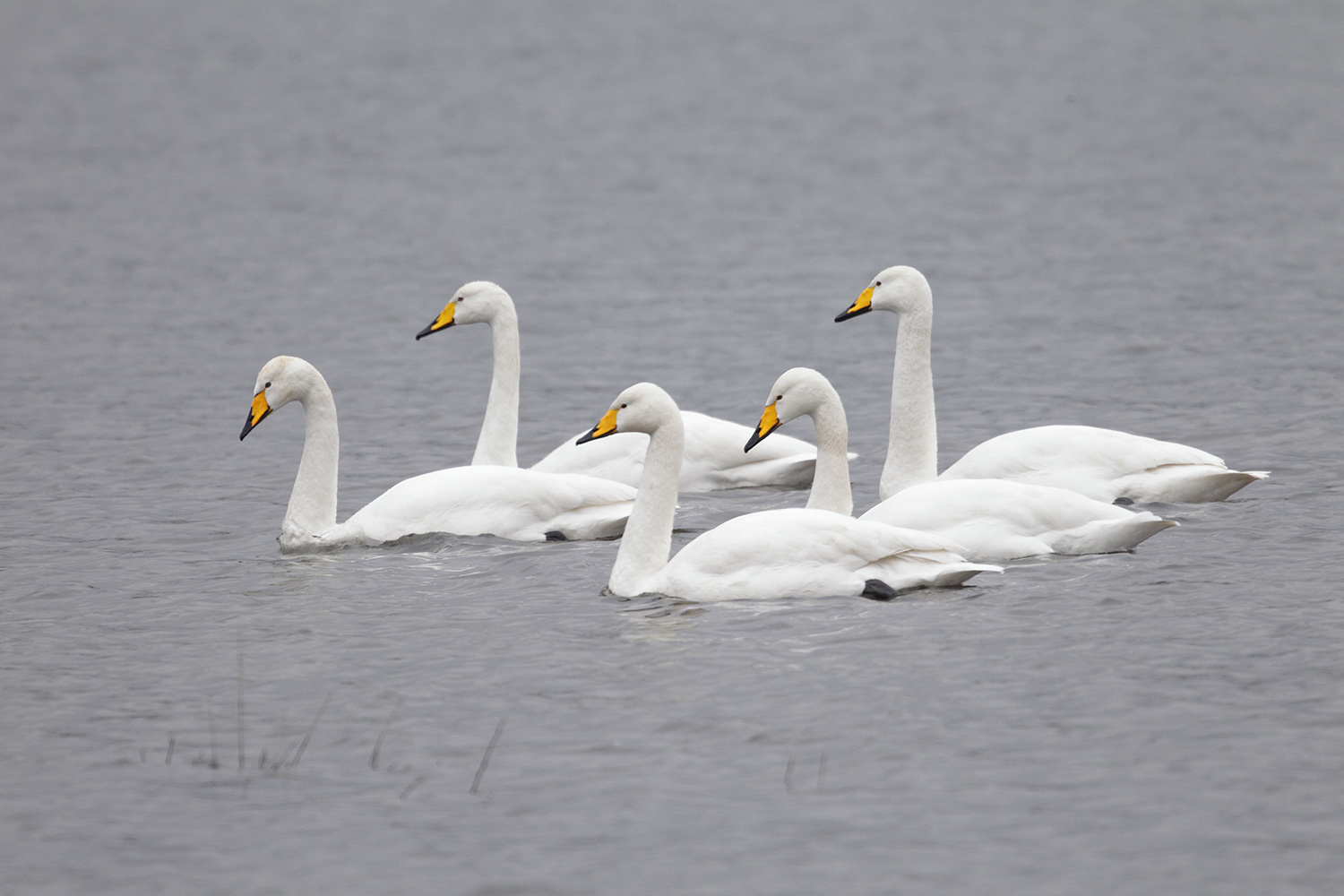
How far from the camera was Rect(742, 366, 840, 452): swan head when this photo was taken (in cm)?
1325

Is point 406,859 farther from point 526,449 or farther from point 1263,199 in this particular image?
point 1263,199

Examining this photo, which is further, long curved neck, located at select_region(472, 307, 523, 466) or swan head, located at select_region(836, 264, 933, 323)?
long curved neck, located at select_region(472, 307, 523, 466)

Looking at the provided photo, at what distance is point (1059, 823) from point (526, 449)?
10.2 metres

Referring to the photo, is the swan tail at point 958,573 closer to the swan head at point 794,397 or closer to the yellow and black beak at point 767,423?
the swan head at point 794,397

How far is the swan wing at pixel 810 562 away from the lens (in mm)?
11984

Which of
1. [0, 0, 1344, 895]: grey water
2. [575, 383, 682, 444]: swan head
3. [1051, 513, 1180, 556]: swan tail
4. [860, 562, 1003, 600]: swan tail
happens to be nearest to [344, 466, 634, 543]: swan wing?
[0, 0, 1344, 895]: grey water

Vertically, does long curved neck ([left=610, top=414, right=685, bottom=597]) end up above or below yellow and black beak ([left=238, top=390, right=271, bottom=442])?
below

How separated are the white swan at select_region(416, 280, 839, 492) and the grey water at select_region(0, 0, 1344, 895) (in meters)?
0.42

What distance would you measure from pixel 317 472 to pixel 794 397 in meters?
3.69

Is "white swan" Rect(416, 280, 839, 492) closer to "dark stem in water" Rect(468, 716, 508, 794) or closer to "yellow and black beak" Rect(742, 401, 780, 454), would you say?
"yellow and black beak" Rect(742, 401, 780, 454)

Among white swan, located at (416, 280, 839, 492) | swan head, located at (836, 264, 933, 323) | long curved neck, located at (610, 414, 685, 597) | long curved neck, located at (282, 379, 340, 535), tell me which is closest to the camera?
long curved neck, located at (610, 414, 685, 597)

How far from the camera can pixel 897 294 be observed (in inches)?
599

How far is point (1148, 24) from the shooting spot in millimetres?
71250

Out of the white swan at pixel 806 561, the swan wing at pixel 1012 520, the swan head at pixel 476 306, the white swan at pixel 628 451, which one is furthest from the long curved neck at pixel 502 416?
the swan wing at pixel 1012 520
